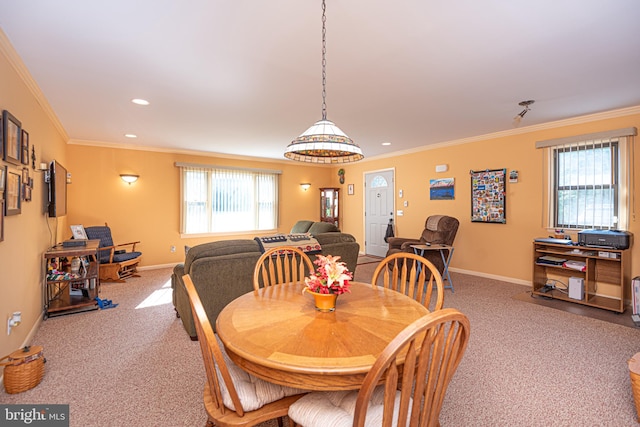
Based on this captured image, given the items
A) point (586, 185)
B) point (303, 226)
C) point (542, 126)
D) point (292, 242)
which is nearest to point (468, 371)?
point (292, 242)

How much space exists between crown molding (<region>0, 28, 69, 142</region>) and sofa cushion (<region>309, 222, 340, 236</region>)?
4.22 meters

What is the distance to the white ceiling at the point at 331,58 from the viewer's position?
1860mm

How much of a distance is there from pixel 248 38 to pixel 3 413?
2.73m

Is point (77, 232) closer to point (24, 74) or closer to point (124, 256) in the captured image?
point (124, 256)

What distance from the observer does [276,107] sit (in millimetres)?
3572

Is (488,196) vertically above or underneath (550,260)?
above

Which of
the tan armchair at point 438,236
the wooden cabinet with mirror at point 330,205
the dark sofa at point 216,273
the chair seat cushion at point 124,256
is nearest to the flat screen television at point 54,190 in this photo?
the chair seat cushion at point 124,256

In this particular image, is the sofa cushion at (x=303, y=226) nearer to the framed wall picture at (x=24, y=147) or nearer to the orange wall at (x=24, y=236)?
the orange wall at (x=24, y=236)

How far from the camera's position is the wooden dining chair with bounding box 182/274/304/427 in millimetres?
1158

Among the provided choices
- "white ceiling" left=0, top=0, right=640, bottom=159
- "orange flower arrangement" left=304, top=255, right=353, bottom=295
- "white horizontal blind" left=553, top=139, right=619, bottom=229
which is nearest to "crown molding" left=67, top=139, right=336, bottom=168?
"white ceiling" left=0, top=0, right=640, bottom=159

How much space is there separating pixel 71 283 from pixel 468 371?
424 centimetres

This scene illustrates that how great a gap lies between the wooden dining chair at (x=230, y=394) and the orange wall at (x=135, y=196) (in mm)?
5271

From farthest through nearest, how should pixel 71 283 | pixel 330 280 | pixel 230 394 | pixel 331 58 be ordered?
1. pixel 71 283
2. pixel 331 58
3. pixel 330 280
4. pixel 230 394

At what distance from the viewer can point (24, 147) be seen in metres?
2.62
